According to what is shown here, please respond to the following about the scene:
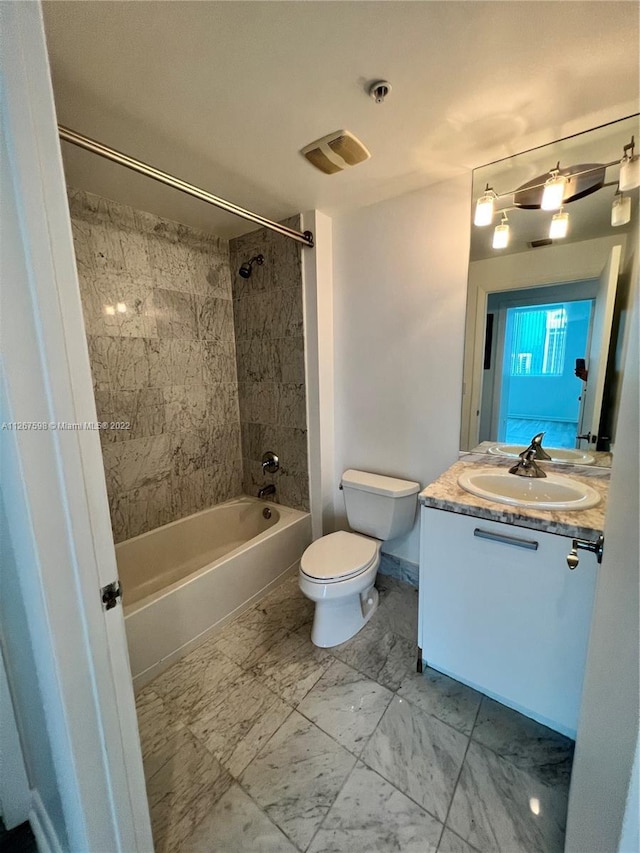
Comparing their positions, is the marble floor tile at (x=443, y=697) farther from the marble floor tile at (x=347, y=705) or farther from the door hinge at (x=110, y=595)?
the door hinge at (x=110, y=595)

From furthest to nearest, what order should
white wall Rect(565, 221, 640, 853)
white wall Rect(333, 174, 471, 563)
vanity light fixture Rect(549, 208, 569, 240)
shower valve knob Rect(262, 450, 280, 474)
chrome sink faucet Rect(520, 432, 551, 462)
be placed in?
shower valve knob Rect(262, 450, 280, 474) → white wall Rect(333, 174, 471, 563) → chrome sink faucet Rect(520, 432, 551, 462) → vanity light fixture Rect(549, 208, 569, 240) → white wall Rect(565, 221, 640, 853)

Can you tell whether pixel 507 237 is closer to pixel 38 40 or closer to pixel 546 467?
pixel 546 467

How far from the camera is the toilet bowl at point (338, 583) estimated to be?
1.62 meters

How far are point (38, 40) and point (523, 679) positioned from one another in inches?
81.6

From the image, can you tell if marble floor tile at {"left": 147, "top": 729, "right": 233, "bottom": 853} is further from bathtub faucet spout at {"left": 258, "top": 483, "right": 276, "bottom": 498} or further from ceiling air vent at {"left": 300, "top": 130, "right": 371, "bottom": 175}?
ceiling air vent at {"left": 300, "top": 130, "right": 371, "bottom": 175}

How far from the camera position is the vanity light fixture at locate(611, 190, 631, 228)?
137cm

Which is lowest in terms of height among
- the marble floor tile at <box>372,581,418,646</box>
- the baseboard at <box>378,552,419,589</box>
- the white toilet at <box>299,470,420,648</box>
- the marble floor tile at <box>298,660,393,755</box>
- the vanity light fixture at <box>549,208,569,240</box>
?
the marble floor tile at <box>372,581,418,646</box>

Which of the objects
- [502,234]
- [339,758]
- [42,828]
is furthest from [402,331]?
[42,828]

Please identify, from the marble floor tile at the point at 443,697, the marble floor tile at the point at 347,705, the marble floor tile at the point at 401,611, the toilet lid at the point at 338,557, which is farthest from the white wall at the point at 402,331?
the marble floor tile at the point at 347,705

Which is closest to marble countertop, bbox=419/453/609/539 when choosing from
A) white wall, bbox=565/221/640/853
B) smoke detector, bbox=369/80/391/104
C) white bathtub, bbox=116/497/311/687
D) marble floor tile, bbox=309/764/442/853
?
white wall, bbox=565/221/640/853

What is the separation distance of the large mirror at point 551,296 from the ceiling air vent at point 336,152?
61cm

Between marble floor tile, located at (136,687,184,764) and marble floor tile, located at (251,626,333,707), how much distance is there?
0.36m

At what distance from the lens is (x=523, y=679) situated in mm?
1245

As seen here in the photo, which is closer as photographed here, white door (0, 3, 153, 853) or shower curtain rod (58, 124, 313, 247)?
white door (0, 3, 153, 853)
